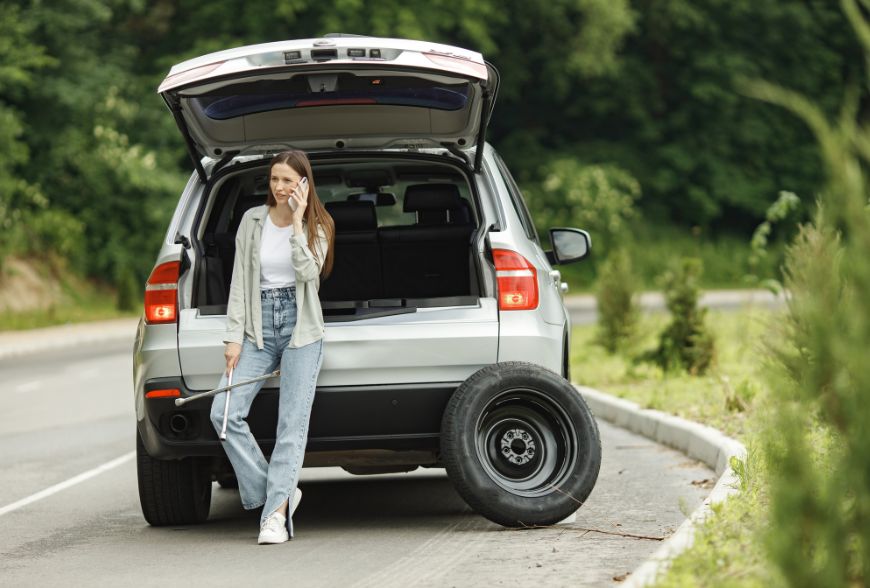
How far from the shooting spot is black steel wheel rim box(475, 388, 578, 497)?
7176 millimetres

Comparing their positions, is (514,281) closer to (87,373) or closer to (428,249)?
(428,249)

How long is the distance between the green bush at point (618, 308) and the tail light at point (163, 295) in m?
11.4

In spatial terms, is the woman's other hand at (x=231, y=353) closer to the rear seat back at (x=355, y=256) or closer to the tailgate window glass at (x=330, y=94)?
the tailgate window glass at (x=330, y=94)

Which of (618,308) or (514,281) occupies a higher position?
(514,281)

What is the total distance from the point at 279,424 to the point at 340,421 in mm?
286

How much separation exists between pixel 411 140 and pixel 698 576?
330 cm

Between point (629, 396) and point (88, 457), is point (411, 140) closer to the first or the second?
point (88, 457)

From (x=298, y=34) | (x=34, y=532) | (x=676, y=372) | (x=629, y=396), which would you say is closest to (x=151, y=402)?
(x=34, y=532)

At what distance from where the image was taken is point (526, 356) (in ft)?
23.7

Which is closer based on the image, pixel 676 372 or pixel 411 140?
pixel 411 140

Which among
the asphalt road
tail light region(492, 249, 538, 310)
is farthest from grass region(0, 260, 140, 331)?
tail light region(492, 249, 538, 310)

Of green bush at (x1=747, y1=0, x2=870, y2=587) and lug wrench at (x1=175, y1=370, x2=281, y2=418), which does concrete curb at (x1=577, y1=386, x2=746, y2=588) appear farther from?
lug wrench at (x1=175, y1=370, x2=281, y2=418)

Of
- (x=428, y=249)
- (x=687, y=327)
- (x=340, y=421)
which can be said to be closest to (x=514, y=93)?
(x=687, y=327)

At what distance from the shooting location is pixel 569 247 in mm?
8719
